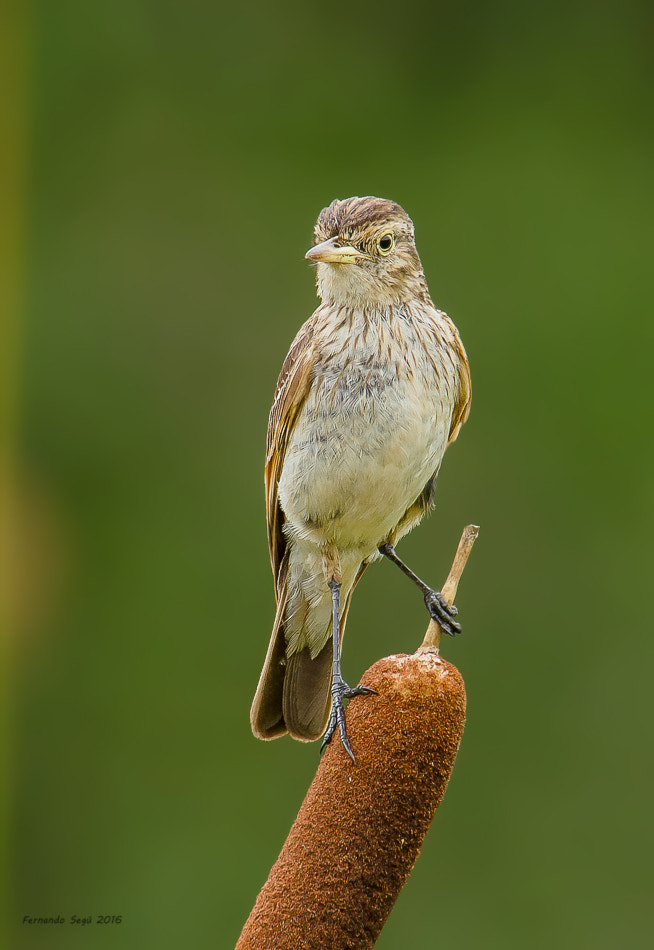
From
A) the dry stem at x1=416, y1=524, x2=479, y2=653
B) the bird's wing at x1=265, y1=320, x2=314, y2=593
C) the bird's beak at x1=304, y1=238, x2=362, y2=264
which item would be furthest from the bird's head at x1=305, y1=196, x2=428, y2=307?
the dry stem at x1=416, y1=524, x2=479, y2=653

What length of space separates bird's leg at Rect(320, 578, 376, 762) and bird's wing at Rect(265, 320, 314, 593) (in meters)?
0.19

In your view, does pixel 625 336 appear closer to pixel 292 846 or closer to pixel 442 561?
pixel 442 561

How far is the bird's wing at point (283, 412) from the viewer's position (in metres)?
2.43

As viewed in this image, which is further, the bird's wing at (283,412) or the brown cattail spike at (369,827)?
the bird's wing at (283,412)

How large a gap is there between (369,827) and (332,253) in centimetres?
102

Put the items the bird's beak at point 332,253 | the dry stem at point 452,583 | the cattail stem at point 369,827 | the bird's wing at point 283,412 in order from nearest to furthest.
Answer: the cattail stem at point 369,827, the dry stem at point 452,583, the bird's beak at point 332,253, the bird's wing at point 283,412

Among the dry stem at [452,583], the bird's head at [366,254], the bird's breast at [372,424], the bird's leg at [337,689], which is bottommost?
the bird's leg at [337,689]

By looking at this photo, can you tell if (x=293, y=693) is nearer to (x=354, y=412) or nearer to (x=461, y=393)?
(x=354, y=412)

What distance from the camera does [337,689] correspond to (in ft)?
7.64

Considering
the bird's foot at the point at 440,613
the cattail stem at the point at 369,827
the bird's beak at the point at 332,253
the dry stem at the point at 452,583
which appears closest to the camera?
the cattail stem at the point at 369,827

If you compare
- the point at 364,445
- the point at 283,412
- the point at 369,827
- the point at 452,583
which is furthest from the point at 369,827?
the point at 283,412

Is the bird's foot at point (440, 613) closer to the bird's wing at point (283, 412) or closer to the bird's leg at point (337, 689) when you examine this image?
the bird's leg at point (337, 689)

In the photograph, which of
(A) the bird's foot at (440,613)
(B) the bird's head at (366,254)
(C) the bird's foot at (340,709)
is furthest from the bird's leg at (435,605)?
(B) the bird's head at (366,254)

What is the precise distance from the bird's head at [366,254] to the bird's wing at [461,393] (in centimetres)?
15
